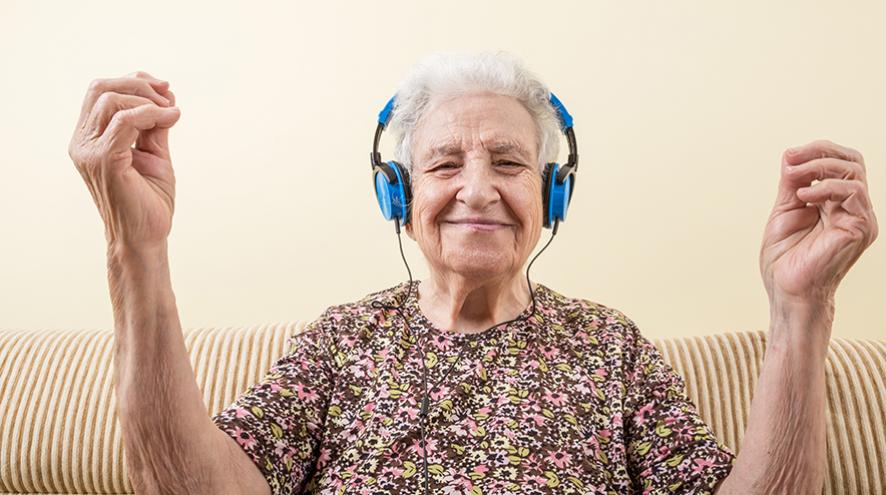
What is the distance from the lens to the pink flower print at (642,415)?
4.40ft

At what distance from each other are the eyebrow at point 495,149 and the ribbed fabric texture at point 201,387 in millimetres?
647

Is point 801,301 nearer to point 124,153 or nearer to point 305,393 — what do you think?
point 305,393

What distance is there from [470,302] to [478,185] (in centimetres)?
22

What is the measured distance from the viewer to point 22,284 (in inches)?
96.5

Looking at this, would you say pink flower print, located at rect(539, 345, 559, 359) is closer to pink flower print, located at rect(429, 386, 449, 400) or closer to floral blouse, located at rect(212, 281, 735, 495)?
floral blouse, located at rect(212, 281, 735, 495)

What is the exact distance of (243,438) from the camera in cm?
125

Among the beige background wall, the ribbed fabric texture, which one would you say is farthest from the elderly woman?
the beige background wall

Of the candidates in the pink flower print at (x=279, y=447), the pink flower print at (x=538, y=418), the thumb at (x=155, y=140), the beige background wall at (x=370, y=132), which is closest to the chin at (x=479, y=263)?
the pink flower print at (x=538, y=418)

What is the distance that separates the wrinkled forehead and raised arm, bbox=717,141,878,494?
0.48 m

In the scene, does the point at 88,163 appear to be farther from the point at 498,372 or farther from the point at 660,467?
the point at 660,467

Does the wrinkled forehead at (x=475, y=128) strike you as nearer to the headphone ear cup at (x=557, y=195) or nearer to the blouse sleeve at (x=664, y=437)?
the headphone ear cup at (x=557, y=195)

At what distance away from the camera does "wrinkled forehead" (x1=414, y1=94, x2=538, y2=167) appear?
1.44 metres

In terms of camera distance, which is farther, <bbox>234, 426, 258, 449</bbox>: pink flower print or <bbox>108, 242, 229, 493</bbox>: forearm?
<bbox>234, 426, 258, 449</bbox>: pink flower print

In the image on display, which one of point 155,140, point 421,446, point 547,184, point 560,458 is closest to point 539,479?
point 560,458
